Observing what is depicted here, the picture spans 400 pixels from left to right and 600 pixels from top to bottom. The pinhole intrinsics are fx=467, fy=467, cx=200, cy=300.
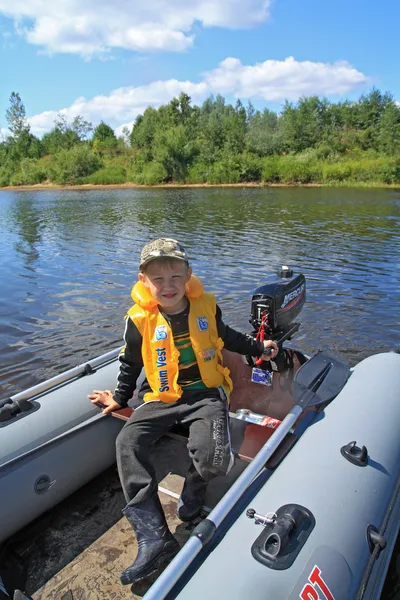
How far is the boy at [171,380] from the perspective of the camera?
6.42ft

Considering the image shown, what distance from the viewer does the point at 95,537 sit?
218 cm

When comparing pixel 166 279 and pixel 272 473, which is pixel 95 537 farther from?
pixel 166 279

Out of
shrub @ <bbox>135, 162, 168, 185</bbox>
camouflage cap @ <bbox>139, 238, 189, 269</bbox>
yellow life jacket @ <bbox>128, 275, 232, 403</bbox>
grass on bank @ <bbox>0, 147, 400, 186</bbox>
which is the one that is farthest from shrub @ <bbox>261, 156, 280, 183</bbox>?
camouflage cap @ <bbox>139, 238, 189, 269</bbox>

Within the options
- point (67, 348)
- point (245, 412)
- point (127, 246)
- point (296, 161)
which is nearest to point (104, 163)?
point (296, 161)

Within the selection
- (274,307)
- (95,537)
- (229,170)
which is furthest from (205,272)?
(229,170)

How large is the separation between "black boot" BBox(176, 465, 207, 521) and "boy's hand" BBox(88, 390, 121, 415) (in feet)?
1.85

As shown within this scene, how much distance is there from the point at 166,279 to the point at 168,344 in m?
0.31

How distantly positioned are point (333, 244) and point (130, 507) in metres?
9.68

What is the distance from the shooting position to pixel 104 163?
48406 millimetres

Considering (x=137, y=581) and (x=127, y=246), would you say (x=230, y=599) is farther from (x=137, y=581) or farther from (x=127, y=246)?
(x=127, y=246)

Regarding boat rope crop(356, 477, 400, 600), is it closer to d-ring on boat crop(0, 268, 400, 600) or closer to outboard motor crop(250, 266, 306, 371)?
d-ring on boat crop(0, 268, 400, 600)

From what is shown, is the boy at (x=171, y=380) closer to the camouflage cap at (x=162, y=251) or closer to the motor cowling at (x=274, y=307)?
the camouflage cap at (x=162, y=251)

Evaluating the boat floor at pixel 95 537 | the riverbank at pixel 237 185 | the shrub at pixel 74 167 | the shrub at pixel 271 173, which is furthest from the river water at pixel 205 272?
the shrub at pixel 74 167

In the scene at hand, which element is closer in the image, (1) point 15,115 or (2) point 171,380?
(2) point 171,380
